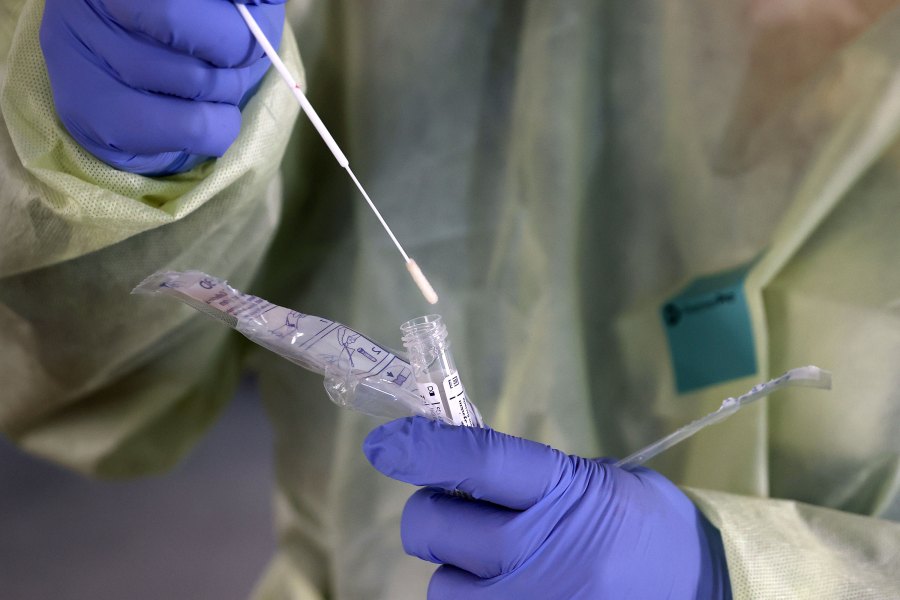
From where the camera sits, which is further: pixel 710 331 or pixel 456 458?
pixel 710 331

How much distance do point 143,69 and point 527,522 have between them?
47 centimetres

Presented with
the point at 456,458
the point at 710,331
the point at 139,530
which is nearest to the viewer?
the point at 456,458

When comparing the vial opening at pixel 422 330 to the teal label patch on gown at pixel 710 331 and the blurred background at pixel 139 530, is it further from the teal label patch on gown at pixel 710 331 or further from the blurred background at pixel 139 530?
the blurred background at pixel 139 530

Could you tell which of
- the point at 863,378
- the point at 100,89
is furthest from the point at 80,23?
the point at 863,378

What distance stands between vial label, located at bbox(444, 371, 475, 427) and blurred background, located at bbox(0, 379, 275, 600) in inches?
23.3

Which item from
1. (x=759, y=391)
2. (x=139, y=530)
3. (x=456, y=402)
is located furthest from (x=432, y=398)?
(x=139, y=530)

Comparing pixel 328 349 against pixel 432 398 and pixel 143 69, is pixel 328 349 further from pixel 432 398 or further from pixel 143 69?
pixel 143 69

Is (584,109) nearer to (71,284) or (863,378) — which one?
(863,378)

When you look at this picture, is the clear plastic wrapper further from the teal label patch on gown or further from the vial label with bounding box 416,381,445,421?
the teal label patch on gown

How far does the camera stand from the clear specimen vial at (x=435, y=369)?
0.52 metres

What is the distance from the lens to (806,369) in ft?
1.80

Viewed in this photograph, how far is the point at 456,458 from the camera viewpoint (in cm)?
52


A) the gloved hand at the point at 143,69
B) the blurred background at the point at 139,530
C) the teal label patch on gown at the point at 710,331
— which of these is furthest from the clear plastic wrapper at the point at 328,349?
the blurred background at the point at 139,530

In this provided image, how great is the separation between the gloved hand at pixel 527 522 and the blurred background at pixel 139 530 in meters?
0.54
